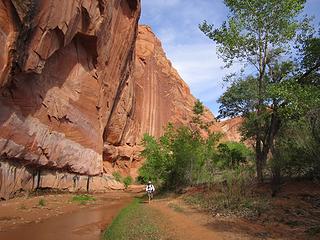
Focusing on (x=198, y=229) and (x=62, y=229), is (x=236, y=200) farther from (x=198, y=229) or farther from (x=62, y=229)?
(x=62, y=229)

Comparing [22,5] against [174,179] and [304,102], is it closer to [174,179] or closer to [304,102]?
[304,102]

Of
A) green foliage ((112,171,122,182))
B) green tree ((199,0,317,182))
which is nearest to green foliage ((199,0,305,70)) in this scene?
green tree ((199,0,317,182))

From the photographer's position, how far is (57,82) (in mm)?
31578

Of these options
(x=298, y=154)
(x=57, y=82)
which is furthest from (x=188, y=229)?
(x=57, y=82)

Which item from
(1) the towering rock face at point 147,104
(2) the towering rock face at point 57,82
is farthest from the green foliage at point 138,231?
(1) the towering rock face at point 147,104

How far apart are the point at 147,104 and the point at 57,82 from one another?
128 feet

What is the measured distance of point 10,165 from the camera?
2469cm

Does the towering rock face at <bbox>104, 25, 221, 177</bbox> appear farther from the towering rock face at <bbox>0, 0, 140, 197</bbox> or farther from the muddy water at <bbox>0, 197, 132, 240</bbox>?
the muddy water at <bbox>0, 197, 132, 240</bbox>

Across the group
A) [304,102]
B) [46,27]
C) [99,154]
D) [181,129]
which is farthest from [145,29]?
[304,102]

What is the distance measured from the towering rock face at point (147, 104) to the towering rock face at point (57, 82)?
1247 centimetres

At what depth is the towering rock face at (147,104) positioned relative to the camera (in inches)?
2190

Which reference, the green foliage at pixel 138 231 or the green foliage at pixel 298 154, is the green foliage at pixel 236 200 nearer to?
the green foliage at pixel 298 154

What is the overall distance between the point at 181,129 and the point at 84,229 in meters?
19.1

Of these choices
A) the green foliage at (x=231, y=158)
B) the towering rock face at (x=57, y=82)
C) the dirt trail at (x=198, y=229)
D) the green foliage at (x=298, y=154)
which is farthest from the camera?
the green foliage at (x=231, y=158)
